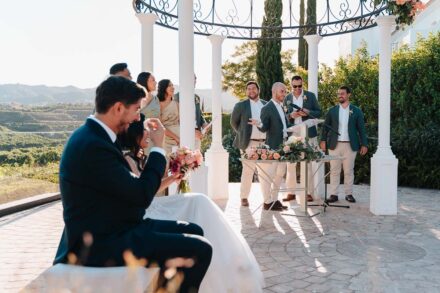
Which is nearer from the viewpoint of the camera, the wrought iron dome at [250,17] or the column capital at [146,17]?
the column capital at [146,17]

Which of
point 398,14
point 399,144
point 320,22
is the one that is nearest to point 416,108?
point 399,144

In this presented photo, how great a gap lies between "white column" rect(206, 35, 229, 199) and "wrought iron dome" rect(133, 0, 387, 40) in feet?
1.95

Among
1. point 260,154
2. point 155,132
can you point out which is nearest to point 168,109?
point 260,154

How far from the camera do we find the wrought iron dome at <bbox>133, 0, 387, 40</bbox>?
25.5 ft

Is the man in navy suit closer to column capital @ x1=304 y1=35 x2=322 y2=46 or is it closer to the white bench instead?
the white bench

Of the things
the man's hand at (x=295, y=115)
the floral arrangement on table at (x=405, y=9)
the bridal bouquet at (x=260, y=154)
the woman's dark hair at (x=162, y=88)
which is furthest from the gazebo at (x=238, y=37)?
the bridal bouquet at (x=260, y=154)

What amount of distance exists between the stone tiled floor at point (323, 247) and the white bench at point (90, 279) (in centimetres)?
178

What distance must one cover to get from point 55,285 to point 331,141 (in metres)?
6.27

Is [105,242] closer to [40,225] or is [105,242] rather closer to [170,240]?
[170,240]

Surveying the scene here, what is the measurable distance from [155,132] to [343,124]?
18.4ft

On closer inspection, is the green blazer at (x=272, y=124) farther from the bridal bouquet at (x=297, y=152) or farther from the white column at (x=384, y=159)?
the white column at (x=384, y=159)

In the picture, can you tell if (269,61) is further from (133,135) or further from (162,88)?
(133,135)

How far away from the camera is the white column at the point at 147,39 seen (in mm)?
6965

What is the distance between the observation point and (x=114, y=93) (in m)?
2.34
